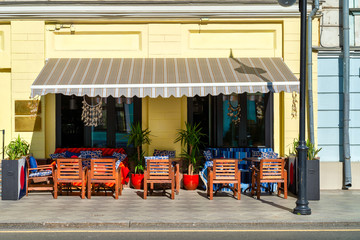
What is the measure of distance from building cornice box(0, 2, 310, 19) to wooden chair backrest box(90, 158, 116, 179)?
14.1 feet

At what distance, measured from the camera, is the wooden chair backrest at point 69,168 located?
11.7 m

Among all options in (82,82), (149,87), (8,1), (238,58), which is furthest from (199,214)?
(8,1)

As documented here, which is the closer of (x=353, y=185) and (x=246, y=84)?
(x=246, y=84)

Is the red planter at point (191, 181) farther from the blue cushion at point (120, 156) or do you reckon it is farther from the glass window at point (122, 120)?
the glass window at point (122, 120)

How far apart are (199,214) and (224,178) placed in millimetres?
2027

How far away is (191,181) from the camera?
43.4 feet

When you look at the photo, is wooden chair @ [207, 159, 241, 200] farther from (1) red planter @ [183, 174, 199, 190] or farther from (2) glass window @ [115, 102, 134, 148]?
(2) glass window @ [115, 102, 134, 148]

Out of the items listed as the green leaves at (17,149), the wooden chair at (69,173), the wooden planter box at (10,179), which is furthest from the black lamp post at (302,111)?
the green leaves at (17,149)

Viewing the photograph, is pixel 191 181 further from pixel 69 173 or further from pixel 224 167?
pixel 69 173

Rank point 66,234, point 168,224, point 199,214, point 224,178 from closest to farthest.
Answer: point 66,234 < point 168,224 < point 199,214 < point 224,178

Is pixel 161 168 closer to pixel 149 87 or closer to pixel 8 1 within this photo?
pixel 149 87

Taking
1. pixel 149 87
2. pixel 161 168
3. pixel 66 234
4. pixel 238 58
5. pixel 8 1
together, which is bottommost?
pixel 66 234

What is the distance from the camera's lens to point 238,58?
1364cm

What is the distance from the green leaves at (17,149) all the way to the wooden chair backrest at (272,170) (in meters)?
5.98
